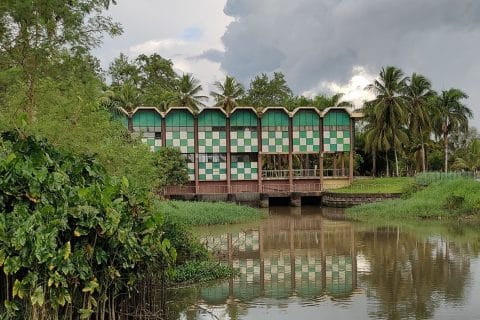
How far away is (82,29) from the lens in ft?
41.6

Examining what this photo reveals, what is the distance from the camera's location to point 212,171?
45344mm

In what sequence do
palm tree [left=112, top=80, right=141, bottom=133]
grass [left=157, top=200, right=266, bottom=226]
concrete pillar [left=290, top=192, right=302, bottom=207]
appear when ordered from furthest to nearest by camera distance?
palm tree [left=112, top=80, right=141, bottom=133] → concrete pillar [left=290, top=192, right=302, bottom=207] → grass [left=157, top=200, right=266, bottom=226]

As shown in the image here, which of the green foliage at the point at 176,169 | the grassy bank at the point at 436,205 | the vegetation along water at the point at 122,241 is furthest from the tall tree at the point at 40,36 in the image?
the green foliage at the point at 176,169

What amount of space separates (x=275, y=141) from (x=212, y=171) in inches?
211

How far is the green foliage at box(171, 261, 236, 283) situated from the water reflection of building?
15.6 inches

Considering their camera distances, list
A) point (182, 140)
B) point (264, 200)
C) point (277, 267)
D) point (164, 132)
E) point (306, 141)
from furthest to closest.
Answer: point (306, 141) < point (182, 140) < point (164, 132) < point (264, 200) < point (277, 267)

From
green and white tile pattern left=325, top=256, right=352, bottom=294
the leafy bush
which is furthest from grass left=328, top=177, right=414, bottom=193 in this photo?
green and white tile pattern left=325, top=256, right=352, bottom=294

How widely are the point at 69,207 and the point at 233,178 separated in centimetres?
3774

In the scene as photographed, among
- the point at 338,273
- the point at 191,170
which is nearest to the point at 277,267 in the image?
the point at 338,273

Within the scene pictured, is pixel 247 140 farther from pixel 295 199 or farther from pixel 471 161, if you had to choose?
pixel 471 161

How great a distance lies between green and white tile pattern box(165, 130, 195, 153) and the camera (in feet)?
147

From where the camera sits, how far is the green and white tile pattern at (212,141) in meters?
45.1

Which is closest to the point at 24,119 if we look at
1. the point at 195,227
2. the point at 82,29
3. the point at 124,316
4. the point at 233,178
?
the point at 124,316

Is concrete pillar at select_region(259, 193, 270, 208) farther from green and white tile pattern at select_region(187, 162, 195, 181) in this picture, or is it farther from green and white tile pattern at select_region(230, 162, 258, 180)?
green and white tile pattern at select_region(187, 162, 195, 181)
